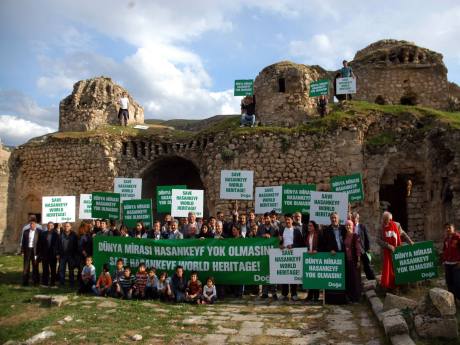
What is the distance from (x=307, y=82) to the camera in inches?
786

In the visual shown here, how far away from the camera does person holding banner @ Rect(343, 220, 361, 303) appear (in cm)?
1015

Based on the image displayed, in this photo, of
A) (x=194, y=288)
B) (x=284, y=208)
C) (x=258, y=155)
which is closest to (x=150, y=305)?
(x=194, y=288)

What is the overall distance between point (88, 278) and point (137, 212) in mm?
3039

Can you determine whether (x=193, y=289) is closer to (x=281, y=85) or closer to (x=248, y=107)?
(x=248, y=107)

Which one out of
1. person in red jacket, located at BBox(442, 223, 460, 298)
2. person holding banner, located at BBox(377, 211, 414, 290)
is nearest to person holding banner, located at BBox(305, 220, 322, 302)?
person holding banner, located at BBox(377, 211, 414, 290)

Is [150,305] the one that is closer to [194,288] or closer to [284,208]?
[194,288]

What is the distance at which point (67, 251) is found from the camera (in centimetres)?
1255

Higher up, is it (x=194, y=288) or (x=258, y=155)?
(x=258, y=155)

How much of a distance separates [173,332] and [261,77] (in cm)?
1428

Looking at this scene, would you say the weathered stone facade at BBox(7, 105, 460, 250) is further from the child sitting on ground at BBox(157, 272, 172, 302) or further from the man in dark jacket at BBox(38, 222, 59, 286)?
the child sitting on ground at BBox(157, 272, 172, 302)

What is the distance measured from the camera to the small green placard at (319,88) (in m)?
18.2

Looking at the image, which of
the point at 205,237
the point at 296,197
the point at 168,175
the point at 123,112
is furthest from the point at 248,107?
the point at 205,237

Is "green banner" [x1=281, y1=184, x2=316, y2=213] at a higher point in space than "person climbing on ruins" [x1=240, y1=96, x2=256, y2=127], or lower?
lower

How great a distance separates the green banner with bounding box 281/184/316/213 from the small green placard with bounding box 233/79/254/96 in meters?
7.70
